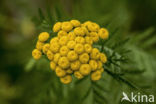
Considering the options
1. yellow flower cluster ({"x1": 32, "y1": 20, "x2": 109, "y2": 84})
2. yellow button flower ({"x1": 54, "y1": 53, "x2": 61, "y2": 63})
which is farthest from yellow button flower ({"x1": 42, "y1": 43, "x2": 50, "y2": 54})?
yellow button flower ({"x1": 54, "y1": 53, "x2": 61, "y2": 63})

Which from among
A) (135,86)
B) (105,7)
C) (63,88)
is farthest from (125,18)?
(135,86)

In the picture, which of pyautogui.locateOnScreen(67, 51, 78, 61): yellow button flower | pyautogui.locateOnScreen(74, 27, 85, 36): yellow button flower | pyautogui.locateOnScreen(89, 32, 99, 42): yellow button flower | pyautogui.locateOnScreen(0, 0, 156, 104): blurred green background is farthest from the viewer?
pyautogui.locateOnScreen(0, 0, 156, 104): blurred green background

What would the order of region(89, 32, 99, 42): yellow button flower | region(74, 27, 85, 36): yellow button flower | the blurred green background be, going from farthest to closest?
the blurred green background
region(89, 32, 99, 42): yellow button flower
region(74, 27, 85, 36): yellow button flower

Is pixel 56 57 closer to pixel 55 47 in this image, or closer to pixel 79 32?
pixel 55 47

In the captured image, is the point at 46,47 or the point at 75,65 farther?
the point at 46,47

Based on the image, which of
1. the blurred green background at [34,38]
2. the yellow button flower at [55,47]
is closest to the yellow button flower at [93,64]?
the yellow button flower at [55,47]

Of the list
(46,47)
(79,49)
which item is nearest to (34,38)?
(46,47)

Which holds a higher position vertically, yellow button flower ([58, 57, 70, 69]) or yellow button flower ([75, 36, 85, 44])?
yellow button flower ([75, 36, 85, 44])

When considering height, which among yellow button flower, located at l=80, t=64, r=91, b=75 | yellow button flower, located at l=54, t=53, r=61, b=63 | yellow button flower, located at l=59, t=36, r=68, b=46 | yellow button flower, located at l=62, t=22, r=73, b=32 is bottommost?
yellow button flower, located at l=80, t=64, r=91, b=75

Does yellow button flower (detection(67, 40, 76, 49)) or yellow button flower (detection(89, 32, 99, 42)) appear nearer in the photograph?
yellow button flower (detection(67, 40, 76, 49))

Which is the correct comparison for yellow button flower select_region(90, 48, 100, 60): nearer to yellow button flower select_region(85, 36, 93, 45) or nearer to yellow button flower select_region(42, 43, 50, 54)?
yellow button flower select_region(85, 36, 93, 45)
